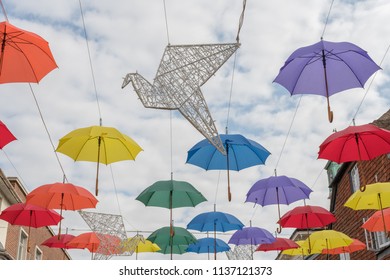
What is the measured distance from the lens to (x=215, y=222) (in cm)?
1600

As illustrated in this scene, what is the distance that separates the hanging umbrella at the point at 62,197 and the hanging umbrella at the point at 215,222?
15.0 ft

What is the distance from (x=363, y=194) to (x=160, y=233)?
288 inches

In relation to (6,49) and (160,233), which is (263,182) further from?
(6,49)

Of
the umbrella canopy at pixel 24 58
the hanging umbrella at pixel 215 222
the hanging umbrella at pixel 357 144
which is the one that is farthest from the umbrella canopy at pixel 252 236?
the umbrella canopy at pixel 24 58

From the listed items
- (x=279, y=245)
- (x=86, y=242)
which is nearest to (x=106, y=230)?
(x=86, y=242)

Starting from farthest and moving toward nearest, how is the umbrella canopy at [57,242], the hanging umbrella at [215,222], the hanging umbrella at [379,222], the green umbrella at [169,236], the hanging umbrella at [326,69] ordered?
the umbrella canopy at [57,242] → the green umbrella at [169,236] → the hanging umbrella at [215,222] → the hanging umbrella at [379,222] → the hanging umbrella at [326,69]

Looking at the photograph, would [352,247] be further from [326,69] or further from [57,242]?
[57,242]

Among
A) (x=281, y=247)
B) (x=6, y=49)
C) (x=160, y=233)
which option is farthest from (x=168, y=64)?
(x=281, y=247)

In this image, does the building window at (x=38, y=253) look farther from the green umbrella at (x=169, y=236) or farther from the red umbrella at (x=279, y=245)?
the red umbrella at (x=279, y=245)

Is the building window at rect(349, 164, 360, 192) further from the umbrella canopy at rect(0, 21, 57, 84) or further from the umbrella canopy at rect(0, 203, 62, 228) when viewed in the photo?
the umbrella canopy at rect(0, 21, 57, 84)

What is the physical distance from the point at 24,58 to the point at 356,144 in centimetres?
667

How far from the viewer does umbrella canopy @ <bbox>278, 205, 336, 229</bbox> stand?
1409 cm

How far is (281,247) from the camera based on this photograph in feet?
56.0

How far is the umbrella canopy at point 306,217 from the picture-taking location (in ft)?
46.2
